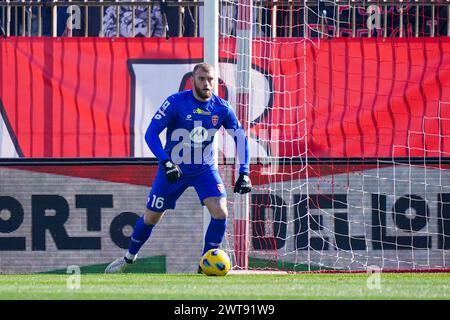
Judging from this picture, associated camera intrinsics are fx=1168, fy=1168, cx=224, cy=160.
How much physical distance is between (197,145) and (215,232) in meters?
0.87

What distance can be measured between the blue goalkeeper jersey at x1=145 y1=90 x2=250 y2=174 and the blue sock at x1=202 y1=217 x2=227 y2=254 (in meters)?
0.54

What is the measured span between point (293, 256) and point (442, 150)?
207 centimetres

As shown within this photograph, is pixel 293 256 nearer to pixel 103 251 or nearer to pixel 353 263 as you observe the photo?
pixel 353 263

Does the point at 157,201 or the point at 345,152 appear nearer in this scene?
the point at 157,201

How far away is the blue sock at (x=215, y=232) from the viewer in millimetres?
11390

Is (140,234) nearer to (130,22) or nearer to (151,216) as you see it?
(151,216)

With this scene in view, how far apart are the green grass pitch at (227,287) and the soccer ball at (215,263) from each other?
0.11 meters

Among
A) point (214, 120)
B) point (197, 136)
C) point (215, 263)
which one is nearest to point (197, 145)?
point (197, 136)

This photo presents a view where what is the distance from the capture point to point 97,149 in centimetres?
1338

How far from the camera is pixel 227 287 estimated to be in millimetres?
9258

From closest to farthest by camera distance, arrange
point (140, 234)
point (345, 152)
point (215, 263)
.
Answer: point (215, 263) < point (140, 234) < point (345, 152)

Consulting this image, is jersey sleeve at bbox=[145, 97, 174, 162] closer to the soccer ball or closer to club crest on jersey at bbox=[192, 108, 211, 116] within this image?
club crest on jersey at bbox=[192, 108, 211, 116]

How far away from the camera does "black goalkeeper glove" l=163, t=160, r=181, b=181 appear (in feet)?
36.0
